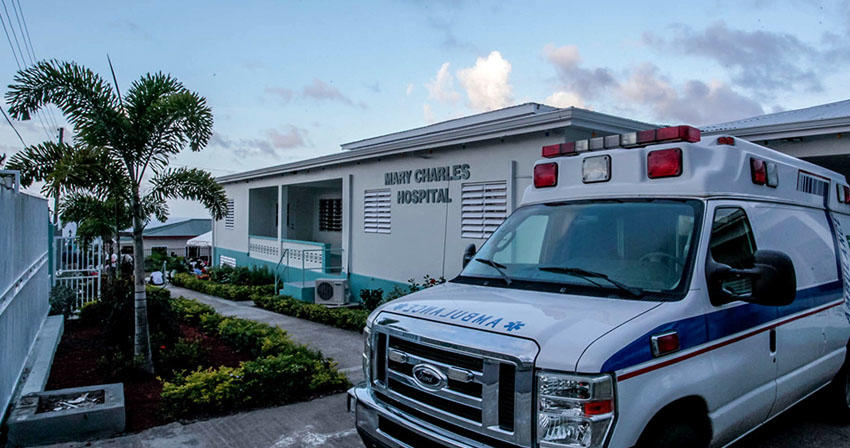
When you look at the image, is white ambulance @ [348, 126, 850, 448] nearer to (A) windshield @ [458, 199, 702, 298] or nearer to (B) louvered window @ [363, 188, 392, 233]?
(A) windshield @ [458, 199, 702, 298]

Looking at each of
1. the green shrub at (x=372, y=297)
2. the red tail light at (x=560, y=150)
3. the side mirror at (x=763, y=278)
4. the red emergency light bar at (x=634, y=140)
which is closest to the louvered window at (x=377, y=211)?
the green shrub at (x=372, y=297)

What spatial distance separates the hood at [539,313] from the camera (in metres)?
2.75

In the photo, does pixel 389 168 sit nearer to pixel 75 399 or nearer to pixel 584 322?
pixel 75 399

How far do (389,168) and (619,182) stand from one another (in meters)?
8.88

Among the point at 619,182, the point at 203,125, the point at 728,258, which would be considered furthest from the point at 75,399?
→ the point at 728,258

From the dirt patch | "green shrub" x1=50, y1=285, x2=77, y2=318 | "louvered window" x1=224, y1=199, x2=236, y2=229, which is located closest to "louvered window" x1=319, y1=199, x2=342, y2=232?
"louvered window" x1=224, y1=199, x2=236, y2=229

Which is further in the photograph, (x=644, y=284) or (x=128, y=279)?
(x=128, y=279)

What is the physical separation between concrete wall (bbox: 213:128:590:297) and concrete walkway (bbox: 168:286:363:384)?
2.05m

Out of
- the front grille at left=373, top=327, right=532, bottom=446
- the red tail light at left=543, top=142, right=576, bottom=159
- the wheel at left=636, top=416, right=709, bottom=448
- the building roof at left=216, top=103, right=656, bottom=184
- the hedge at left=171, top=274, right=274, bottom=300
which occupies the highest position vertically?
the building roof at left=216, top=103, right=656, bottom=184

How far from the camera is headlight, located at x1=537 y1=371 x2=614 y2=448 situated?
2650 mm

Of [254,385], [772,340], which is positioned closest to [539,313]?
[772,340]

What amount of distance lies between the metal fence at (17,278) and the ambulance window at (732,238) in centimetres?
603

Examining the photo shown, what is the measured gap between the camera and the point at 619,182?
4094 millimetres

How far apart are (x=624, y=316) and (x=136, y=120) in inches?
254
